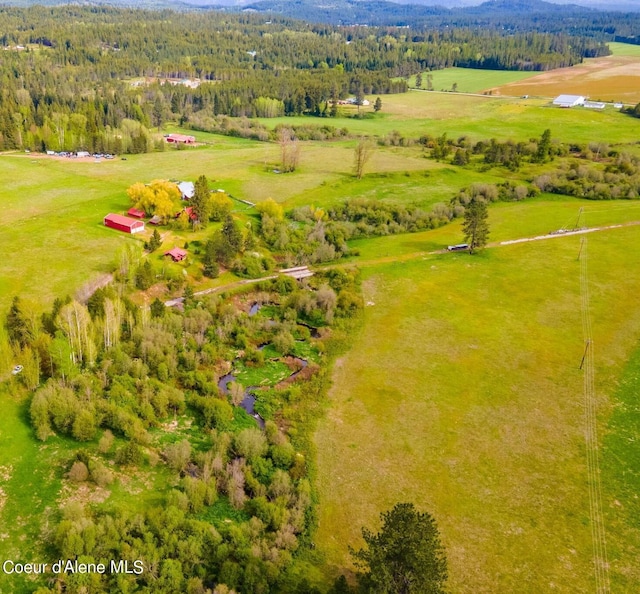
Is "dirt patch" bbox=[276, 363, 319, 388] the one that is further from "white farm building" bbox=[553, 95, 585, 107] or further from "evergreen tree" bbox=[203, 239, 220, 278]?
"white farm building" bbox=[553, 95, 585, 107]

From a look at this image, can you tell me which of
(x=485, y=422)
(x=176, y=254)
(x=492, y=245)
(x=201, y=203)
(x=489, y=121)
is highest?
(x=489, y=121)

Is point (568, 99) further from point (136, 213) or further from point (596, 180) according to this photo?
point (136, 213)

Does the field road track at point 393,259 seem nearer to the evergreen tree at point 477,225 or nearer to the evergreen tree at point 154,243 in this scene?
the evergreen tree at point 477,225

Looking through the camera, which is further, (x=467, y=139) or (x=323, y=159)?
(x=467, y=139)

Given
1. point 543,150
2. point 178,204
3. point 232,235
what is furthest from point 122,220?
point 543,150

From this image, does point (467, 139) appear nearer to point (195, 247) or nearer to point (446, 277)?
point (446, 277)

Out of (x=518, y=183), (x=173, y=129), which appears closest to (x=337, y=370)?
(x=518, y=183)

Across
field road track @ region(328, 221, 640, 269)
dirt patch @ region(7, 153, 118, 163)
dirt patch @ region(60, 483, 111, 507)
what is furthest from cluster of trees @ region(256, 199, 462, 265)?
dirt patch @ region(7, 153, 118, 163)
